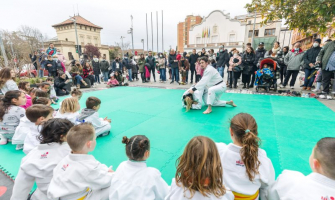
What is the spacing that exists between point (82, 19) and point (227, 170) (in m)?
56.6

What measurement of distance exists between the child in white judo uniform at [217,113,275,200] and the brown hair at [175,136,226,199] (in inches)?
13.2

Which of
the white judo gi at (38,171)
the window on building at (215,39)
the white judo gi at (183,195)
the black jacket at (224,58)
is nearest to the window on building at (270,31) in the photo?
the window on building at (215,39)

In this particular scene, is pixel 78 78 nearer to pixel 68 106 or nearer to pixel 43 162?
pixel 68 106

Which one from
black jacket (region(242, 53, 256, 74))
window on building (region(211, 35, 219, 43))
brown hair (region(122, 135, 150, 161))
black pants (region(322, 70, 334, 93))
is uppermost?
window on building (region(211, 35, 219, 43))

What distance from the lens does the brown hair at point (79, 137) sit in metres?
1.56

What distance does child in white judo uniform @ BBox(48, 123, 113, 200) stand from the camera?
145 cm

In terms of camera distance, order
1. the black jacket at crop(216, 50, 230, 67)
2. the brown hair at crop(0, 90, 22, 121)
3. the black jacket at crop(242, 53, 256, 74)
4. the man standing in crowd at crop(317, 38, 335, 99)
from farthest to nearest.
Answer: the black jacket at crop(216, 50, 230, 67), the black jacket at crop(242, 53, 256, 74), the man standing in crowd at crop(317, 38, 335, 99), the brown hair at crop(0, 90, 22, 121)

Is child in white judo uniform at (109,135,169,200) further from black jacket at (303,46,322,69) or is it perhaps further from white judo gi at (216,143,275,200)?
black jacket at (303,46,322,69)

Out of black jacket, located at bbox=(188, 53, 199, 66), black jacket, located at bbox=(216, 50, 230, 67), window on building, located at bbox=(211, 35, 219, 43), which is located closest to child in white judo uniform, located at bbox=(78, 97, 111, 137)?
black jacket, located at bbox=(216, 50, 230, 67)

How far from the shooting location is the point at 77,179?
1485 millimetres

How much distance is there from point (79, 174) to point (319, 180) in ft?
6.07

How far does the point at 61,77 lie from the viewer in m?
7.49

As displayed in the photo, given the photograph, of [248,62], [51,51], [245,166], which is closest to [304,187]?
[245,166]

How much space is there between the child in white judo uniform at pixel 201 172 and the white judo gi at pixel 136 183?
36 centimetres
